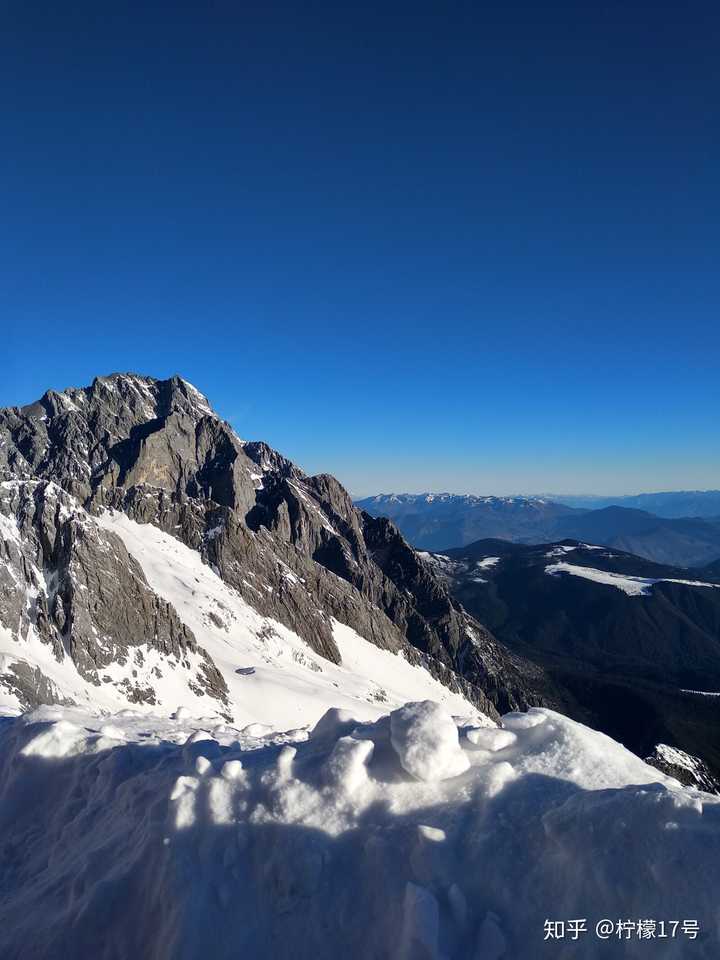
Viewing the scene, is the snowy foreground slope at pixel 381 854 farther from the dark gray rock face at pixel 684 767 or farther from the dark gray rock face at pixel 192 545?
the dark gray rock face at pixel 684 767

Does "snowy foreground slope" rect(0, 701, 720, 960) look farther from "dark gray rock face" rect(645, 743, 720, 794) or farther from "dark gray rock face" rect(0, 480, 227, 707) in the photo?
"dark gray rock face" rect(645, 743, 720, 794)

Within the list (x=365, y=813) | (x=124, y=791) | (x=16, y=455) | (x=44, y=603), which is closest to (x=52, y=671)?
(x=44, y=603)

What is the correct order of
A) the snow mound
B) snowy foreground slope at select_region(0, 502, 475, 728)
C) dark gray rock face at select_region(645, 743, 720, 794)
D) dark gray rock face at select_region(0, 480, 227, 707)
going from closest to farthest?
the snow mound → snowy foreground slope at select_region(0, 502, 475, 728) → dark gray rock face at select_region(0, 480, 227, 707) → dark gray rock face at select_region(645, 743, 720, 794)

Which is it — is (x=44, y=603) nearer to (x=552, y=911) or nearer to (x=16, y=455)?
(x=552, y=911)

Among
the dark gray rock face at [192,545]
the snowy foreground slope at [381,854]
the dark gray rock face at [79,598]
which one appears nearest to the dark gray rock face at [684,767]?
the dark gray rock face at [192,545]

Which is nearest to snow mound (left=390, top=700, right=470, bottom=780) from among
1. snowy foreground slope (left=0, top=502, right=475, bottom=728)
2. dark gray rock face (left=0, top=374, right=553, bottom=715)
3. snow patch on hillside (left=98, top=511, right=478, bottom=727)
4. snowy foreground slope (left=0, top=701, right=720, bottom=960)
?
snowy foreground slope (left=0, top=701, right=720, bottom=960)

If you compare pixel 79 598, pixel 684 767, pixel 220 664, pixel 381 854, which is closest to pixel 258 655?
pixel 220 664
